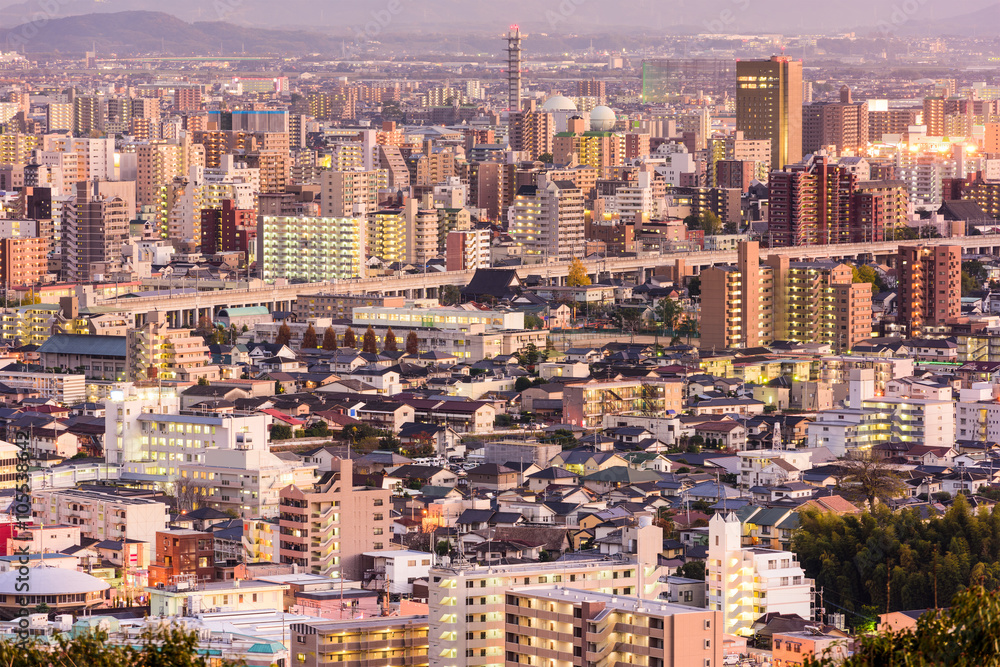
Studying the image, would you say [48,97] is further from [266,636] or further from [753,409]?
[266,636]

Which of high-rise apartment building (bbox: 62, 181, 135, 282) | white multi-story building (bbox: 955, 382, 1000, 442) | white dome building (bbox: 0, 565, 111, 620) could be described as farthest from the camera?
high-rise apartment building (bbox: 62, 181, 135, 282)

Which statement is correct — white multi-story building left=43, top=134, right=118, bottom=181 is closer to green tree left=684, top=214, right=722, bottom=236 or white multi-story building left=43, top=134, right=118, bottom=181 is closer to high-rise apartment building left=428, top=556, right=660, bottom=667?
green tree left=684, top=214, right=722, bottom=236

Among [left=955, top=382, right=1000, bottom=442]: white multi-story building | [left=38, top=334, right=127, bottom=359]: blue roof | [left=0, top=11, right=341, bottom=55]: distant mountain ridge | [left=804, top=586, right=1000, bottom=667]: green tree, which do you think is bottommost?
[left=955, top=382, right=1000, bottom=442]: white multi-story building

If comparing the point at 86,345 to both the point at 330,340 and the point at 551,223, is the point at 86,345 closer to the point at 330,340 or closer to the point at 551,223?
the point at 330,340

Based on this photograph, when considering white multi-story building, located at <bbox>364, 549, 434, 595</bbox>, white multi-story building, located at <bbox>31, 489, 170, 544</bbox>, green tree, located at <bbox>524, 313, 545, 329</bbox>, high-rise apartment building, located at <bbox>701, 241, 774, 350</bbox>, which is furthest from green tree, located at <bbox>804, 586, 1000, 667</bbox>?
green tree, located at <bbox>524, 313, 545, 329</bbox>

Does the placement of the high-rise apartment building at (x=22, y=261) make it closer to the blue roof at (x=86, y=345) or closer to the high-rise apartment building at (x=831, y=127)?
the blue roof at (x=86, y=345)

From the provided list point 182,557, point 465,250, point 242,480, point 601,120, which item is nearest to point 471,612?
point 182,557

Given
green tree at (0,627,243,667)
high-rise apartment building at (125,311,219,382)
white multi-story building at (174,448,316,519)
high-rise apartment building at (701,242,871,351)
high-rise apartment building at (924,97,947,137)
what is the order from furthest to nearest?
high-rise apartment building at (924,97,947,137)
high-rise apartment building at (701,242,871,351)
high-rise apartment building at (125,311,219,382)
white multi-story building at (174,448,316,519)
green tree at (0,627,243,667)
